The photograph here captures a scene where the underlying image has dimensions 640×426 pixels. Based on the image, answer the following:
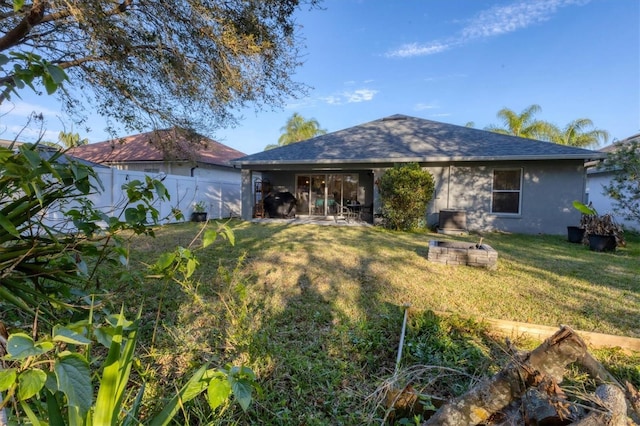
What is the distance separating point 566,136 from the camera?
20234 mm

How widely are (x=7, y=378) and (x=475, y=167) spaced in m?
12.4

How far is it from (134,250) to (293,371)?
17.5 ft

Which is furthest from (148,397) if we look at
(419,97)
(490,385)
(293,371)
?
(419,97)

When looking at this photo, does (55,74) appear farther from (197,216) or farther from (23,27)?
(197,216)

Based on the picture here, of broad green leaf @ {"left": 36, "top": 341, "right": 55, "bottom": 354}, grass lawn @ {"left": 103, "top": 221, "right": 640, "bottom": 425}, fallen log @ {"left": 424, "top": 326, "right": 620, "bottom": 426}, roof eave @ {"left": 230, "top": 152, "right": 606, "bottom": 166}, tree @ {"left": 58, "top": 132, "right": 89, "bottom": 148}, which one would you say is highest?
roof eave @ {"left": 230, "top": 152, "right": 606, "bottom": 166}

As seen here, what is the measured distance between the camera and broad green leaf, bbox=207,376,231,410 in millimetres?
1100

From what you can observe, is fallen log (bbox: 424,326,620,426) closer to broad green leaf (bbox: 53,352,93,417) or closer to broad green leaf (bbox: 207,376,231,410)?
broad green leaf (bbox: 207,376,231,410)

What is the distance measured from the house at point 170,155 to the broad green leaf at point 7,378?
662 centimetres

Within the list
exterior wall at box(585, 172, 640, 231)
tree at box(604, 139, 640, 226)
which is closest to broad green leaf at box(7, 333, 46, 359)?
tree at box(604, 139, 640, 226)

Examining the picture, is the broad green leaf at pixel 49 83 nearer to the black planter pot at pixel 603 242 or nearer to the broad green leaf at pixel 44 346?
the broad green leaf at pixel 44 346

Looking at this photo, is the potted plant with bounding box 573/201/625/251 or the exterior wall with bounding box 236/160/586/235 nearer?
the potted plant with bounding box 573/201/625/251

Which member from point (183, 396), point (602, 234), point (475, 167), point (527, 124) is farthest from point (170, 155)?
point (527, 124)

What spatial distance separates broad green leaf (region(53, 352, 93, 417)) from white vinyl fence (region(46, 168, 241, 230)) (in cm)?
992

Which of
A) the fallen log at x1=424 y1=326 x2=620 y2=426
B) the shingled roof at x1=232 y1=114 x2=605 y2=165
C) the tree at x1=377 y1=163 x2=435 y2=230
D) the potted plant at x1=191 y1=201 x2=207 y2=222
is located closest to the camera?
the fallen log at x1=424 y1=326 x2=620 y2=426
